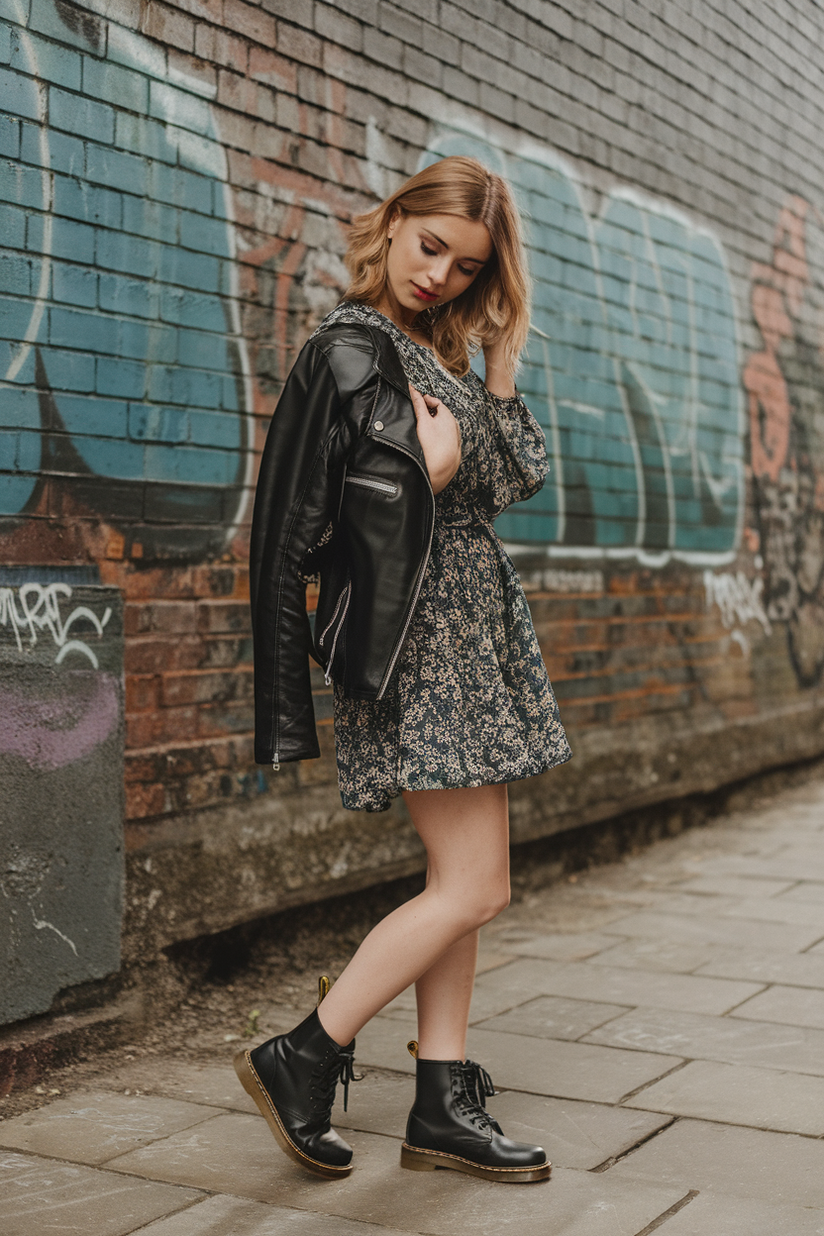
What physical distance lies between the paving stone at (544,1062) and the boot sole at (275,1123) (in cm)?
68

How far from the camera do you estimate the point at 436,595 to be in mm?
2537

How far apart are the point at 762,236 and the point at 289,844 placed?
4828 mm

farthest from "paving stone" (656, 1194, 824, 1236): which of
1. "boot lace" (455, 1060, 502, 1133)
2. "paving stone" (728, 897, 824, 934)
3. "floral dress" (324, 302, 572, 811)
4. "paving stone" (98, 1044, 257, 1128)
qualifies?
"paving stone" (728, 897, 824, 934)

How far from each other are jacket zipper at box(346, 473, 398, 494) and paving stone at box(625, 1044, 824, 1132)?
1515 millimetres

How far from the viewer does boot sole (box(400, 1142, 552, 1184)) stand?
2.54 m

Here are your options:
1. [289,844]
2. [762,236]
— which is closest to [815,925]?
[289,844]

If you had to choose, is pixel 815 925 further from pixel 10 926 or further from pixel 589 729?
pixel 10 926

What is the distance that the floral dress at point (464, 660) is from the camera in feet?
8.15

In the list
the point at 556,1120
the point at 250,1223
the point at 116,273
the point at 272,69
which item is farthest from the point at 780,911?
the point at 272,69

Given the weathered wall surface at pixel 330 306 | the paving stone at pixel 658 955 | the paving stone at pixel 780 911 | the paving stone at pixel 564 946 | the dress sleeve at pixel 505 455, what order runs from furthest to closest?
the paving stone at pixel 780 911
the paving stone at pixel 564 946
the paving stone at pixel 658 955
the weathered wall surface at pixel 330 306
the dress sleeve at pixel 505 455

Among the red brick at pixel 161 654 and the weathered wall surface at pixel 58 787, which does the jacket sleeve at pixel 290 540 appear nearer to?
the weathered wall surface at pixel 58 787

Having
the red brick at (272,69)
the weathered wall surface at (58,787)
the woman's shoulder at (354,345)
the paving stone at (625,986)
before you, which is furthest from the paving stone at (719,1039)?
the red brick at (272,69)

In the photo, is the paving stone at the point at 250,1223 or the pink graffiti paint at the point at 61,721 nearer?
the paving stone at the point at 250,1223

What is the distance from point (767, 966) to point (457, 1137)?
188 centimetres
